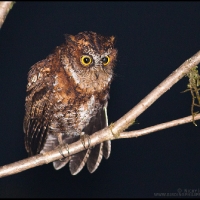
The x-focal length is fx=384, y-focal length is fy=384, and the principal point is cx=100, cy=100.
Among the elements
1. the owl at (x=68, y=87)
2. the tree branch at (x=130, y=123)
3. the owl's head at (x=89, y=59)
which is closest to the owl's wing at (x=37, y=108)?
the owl at (x=68, y=87)

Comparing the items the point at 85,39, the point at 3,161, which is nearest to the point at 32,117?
the point at 85,39

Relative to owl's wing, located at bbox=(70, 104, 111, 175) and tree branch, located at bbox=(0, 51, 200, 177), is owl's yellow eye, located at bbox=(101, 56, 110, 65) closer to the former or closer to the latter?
owl's wing, located at bbox=(70, 104, 111, 175)

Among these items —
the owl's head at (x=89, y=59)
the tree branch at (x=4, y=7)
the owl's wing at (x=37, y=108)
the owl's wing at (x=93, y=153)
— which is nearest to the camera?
the tree branch at (x=4, y=7)

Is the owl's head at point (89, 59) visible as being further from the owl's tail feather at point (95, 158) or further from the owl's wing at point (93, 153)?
the owl's tail feather at point (95, 158)

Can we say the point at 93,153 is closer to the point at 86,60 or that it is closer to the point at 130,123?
the point at 86,60

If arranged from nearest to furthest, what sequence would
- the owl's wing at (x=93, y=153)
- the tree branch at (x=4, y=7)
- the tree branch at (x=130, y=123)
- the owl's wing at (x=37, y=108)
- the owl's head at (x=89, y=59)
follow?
the tree branch at (x=4, y=7)
the tree branch at (x=130, y=123)
the owl's head at (x=89, y=59)
the owl's wing at (x=37, y=108)
the owl's wing at (x=93, y=153)

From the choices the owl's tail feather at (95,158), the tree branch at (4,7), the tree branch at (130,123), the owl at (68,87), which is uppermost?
the tree branch at (4,7)

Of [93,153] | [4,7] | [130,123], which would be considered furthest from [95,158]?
[4,7]
